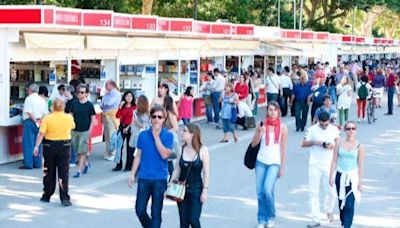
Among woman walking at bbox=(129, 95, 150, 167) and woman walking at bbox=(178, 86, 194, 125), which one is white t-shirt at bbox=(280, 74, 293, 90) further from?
woman walking at bbox=(129, 95, 150, 167)

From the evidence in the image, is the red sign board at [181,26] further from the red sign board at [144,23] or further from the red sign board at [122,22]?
the red sign board at [122,22]

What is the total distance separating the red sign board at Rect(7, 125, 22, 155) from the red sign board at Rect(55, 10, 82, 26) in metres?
2.20

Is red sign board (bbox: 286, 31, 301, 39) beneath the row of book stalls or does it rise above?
above

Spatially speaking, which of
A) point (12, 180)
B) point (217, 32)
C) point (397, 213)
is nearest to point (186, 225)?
point (397, 213)

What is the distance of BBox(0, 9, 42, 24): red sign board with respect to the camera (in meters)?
14.5

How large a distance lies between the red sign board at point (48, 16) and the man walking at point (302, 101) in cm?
923

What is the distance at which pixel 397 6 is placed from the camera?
62.2 m

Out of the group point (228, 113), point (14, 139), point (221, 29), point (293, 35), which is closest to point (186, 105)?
point (228, 113)

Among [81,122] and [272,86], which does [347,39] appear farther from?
[81,122]

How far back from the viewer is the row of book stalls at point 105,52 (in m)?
15.0

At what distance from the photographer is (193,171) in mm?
8523

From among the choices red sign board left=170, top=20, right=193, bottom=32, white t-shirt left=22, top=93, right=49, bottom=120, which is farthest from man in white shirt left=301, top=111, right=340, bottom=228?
red sign board left=170, top=20, right=193, bottom=32

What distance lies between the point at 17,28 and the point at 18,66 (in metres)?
2.40

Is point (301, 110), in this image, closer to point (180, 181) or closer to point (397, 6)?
point (180, 181)
